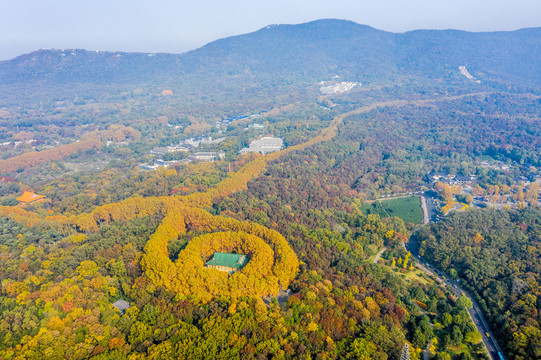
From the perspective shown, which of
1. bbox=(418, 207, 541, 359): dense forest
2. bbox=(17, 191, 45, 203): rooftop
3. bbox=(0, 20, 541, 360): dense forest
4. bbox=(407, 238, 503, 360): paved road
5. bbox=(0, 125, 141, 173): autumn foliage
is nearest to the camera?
bbox=(0, 20, 541, 360): dense forest

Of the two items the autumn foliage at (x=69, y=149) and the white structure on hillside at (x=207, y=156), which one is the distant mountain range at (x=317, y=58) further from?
the white structure on hillside at (x=207, y=156)

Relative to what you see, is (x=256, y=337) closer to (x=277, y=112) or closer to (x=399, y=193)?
(x=399, y=193)

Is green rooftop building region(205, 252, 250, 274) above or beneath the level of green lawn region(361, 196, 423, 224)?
above

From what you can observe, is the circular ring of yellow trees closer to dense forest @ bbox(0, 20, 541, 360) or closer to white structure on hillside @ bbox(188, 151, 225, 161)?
dense forest @ bbox(0, 20, 541, 360)

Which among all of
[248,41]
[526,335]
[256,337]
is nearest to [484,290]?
[526,335]

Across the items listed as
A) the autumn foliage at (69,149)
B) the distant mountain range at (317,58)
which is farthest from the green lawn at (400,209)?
the distant mountain range at (317,58)

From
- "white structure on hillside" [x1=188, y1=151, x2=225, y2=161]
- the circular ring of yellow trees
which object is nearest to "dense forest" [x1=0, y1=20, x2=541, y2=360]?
the circular ring of yellow trees
